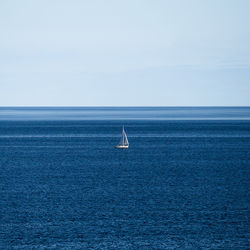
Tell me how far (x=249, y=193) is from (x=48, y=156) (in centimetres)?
5057

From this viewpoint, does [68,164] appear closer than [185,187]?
No

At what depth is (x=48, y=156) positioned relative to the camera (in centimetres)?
9856

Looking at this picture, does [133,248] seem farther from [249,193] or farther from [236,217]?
[249,193]

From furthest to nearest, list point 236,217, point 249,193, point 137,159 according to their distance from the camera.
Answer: point 137,159 < point 249,193 < point 236,217

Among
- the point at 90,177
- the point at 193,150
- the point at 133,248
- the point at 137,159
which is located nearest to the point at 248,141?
the point at 193,150

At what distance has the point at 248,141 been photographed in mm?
135125

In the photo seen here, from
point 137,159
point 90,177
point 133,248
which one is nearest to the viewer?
point 133,248

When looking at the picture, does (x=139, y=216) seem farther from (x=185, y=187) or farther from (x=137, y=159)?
(x=137, y=159)

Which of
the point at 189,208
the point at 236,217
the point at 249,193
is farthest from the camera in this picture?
the point at 249,193

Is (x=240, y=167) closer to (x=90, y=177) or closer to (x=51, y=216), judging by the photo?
(x=90, y=177)

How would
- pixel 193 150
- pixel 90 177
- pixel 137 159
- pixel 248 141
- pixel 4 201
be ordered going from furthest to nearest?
pixel 248 141 → pixel 193 150 → pixel 137 159 → pixel 90 177 → pixel 4 201

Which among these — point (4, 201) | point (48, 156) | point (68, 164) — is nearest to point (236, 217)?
point (4, 201)

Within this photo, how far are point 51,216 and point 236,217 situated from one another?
644 inches

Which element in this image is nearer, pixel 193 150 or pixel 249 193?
pixel 249 193
